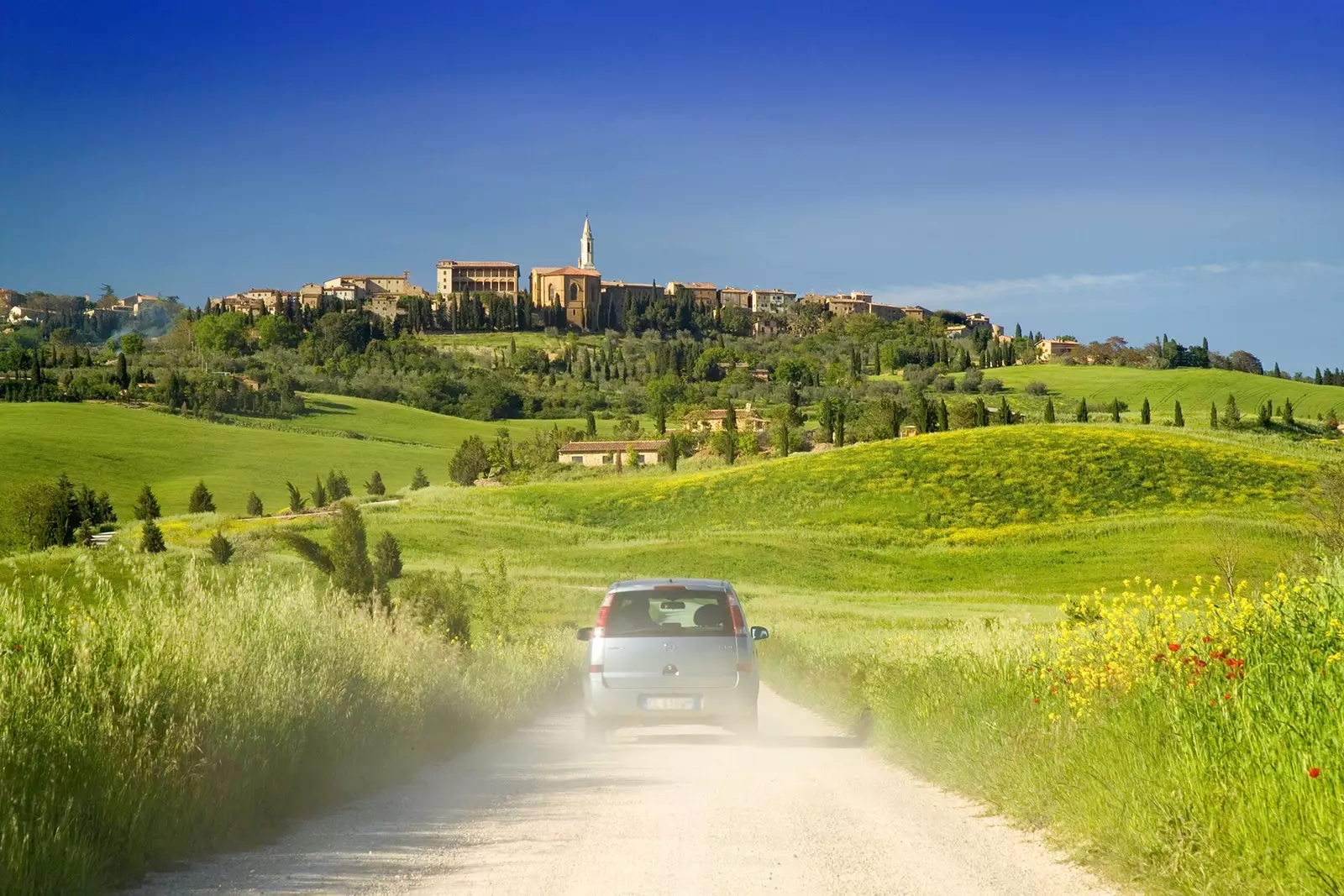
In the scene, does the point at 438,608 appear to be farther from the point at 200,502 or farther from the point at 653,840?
the point at 200,502

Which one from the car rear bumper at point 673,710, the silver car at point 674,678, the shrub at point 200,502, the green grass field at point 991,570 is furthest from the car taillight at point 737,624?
the shrub at point 200,502

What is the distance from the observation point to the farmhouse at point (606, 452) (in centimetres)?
11300

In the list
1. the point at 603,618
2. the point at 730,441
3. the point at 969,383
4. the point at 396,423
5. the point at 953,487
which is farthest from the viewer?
the point at 969,383

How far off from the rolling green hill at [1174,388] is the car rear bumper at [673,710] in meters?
124

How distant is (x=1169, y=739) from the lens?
7.69 metres

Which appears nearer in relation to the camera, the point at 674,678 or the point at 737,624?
the point at 674,678

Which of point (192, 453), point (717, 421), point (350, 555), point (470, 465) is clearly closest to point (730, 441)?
point (470, 465)

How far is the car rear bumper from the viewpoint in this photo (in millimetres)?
14859

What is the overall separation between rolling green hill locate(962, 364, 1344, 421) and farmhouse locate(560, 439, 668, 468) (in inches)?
2219

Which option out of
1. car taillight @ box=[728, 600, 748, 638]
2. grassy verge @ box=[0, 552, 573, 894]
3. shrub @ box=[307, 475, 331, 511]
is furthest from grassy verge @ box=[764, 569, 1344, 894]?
shrub @ box=[307, 475, 331, 511]

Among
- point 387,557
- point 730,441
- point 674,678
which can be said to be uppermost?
point 730,441

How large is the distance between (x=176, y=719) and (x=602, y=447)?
107m

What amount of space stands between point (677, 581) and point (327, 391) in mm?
168209

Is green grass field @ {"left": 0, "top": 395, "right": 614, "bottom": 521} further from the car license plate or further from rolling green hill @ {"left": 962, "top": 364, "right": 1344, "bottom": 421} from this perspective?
the car license plate
